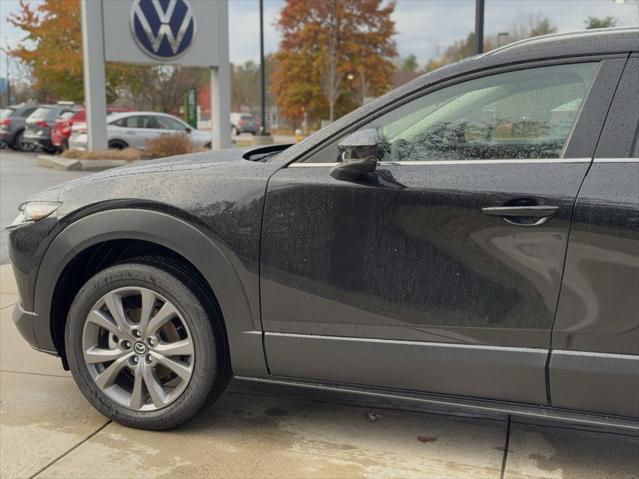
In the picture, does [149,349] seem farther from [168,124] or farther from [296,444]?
[168,124]

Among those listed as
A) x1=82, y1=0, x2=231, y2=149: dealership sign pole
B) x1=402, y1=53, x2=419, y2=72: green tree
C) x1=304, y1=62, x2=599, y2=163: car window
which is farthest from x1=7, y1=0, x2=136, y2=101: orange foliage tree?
x1=402, y1=53, x2=419, y2=72: green tree

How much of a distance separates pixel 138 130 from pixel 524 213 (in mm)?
18724

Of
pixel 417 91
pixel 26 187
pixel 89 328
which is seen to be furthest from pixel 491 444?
pixel 26 187

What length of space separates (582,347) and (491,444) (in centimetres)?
Answer: 83

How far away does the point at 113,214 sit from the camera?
312 centimetres

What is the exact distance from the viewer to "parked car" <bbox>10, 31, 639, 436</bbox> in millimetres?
2553

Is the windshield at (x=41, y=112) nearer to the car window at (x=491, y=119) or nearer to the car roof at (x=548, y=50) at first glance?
the car window at (x=491, y=119)

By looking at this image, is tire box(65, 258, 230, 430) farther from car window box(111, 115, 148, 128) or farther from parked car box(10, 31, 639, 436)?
car window box(111, 115, 148, 128)

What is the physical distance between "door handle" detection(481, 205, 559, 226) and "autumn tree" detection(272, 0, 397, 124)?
40907mm

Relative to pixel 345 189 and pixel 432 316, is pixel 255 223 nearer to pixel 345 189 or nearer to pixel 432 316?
pixel 345 189

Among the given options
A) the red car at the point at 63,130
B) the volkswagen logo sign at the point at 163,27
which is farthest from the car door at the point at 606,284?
the red car at the point at 63,130

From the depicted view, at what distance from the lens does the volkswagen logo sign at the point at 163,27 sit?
17594mm

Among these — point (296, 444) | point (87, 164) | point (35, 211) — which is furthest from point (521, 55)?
point (87, 164)

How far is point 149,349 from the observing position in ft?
10.3
